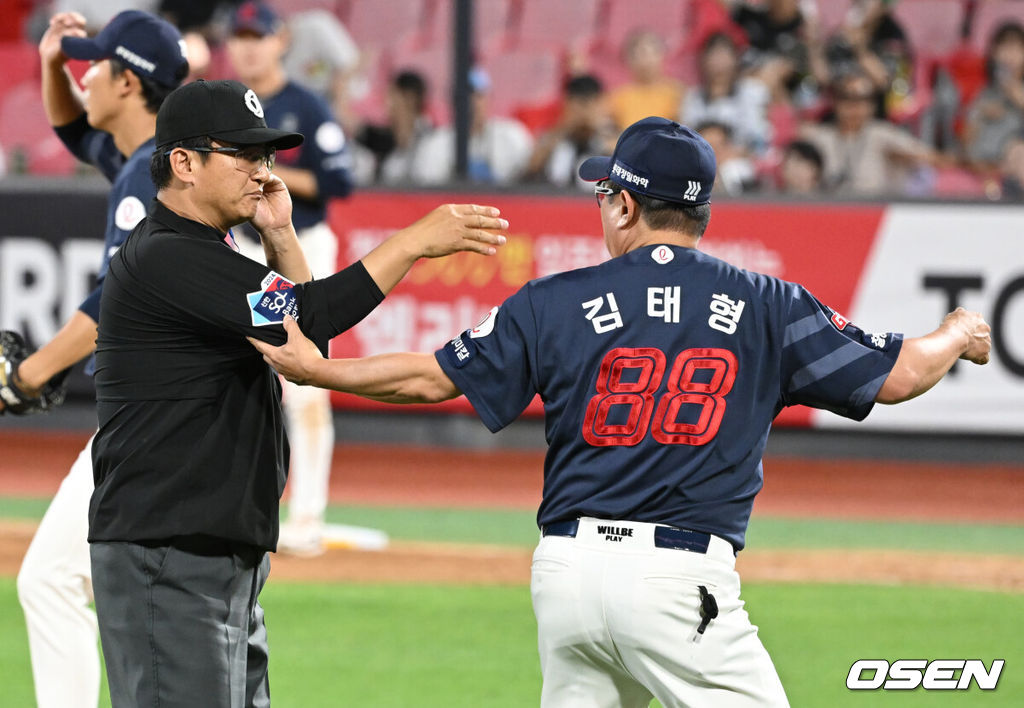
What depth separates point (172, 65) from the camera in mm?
4898

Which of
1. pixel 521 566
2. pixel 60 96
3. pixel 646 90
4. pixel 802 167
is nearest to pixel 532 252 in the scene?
pixel 646 90

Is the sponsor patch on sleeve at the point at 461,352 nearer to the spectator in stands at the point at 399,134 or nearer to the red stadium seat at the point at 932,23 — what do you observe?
the spectator in stands at the point at 399,134

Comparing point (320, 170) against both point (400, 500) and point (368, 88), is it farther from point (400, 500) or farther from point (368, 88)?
point (368, 88)

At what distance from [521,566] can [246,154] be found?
15.8ft

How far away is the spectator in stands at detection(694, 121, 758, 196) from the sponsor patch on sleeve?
807 cm

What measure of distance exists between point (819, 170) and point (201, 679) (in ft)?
29.4

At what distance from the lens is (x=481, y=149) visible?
1203cm

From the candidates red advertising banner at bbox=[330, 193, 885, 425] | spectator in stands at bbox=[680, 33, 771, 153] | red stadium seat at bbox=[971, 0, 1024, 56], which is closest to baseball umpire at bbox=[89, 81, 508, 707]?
red advertising banner at bbox=[330, 193, 885, 425]

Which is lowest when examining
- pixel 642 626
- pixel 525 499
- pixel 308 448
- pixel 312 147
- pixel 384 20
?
pixel 525 499

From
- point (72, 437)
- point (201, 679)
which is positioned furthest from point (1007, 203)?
point (201, 679)

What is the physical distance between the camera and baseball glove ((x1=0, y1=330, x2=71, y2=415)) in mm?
4555

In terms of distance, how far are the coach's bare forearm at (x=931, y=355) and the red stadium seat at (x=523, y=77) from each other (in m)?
9.42

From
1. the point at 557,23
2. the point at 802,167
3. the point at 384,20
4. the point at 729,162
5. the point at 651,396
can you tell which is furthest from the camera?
the point at 557,23

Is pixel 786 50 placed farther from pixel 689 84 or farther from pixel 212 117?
pixel 212 117
